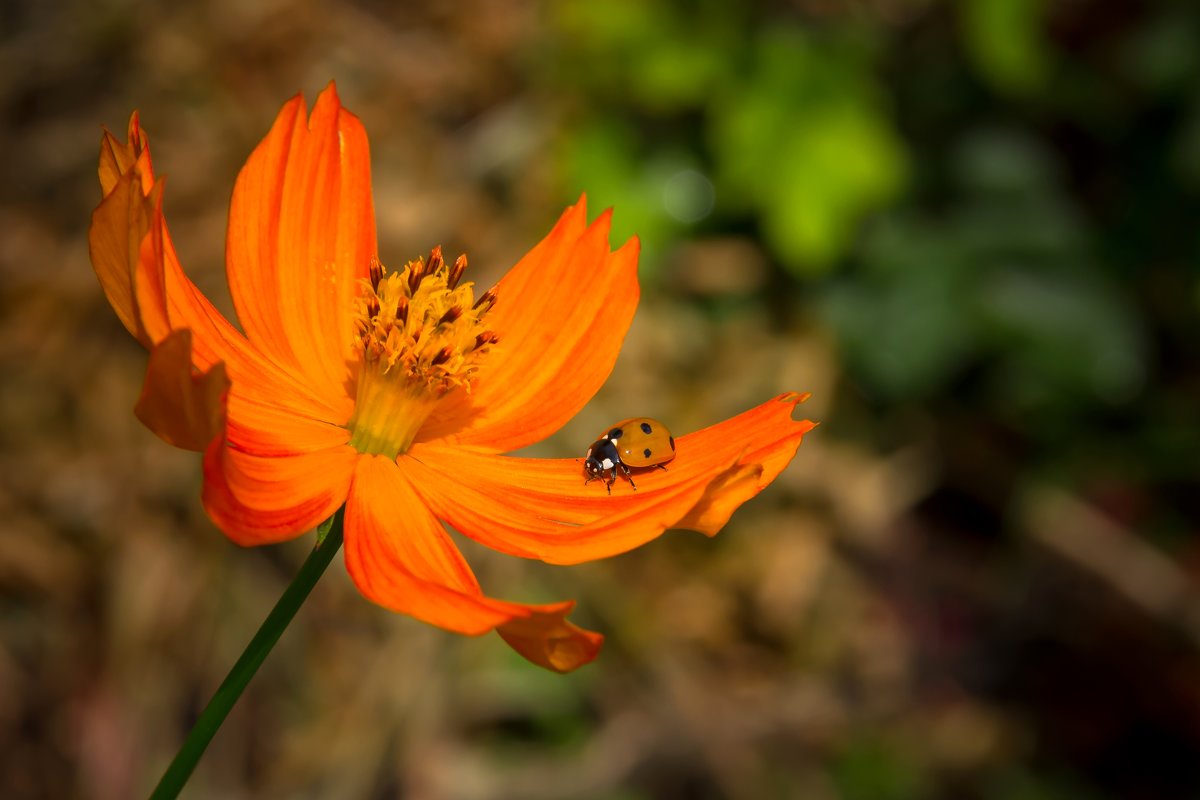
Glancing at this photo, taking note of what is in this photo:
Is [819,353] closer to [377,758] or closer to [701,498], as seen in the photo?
[377,758]

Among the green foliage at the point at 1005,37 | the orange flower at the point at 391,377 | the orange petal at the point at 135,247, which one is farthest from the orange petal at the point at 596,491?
the green foliage at the point at 1005,37

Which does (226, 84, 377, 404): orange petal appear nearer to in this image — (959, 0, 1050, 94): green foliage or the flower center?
the flower center

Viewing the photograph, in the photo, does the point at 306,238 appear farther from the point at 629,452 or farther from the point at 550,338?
the point at 629,452

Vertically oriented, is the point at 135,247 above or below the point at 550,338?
below

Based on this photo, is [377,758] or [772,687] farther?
[772,687]

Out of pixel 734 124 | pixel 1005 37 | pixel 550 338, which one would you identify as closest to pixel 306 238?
pixel 550 338

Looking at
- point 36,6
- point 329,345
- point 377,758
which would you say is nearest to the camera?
point 329,345

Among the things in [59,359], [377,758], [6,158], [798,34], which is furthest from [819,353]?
[6,158]
